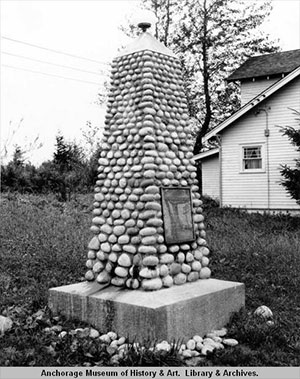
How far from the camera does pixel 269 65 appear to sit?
75.4ft

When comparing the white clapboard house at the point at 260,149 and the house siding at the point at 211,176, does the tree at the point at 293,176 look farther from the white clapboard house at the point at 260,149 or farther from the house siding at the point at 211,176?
the house siding at the point at 211,176

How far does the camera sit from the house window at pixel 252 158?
19109mm

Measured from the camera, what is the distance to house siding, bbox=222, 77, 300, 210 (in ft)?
60.0

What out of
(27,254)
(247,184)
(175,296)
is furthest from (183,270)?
(247,184)

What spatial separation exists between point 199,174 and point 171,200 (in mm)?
22769

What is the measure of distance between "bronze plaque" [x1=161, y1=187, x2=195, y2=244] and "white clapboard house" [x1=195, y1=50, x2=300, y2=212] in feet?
38.6

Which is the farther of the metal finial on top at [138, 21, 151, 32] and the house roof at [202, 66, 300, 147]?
the house roof at [202, 66, 300, 147]

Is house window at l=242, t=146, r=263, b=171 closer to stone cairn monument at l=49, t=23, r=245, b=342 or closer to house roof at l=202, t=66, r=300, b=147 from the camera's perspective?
house roof at l=202, t=66, r=300, b=147

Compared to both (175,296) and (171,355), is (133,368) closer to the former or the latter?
(171,355)

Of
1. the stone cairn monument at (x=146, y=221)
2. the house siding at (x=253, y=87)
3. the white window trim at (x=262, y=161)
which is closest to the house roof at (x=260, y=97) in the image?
the white window trim at (x=262, y=161)

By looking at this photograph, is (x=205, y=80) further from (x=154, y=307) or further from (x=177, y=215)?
(x=154, y=307)

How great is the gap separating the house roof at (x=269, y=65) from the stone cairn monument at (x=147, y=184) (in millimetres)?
16342

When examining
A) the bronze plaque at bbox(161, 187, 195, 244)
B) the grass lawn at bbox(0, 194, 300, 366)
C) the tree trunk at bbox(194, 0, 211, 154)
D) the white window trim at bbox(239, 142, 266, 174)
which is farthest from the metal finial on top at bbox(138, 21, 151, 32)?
the tree trunk at bbox(194, 0, 211, 154)

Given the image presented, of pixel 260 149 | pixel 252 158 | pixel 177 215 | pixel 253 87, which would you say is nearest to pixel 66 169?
pixel 253 87
